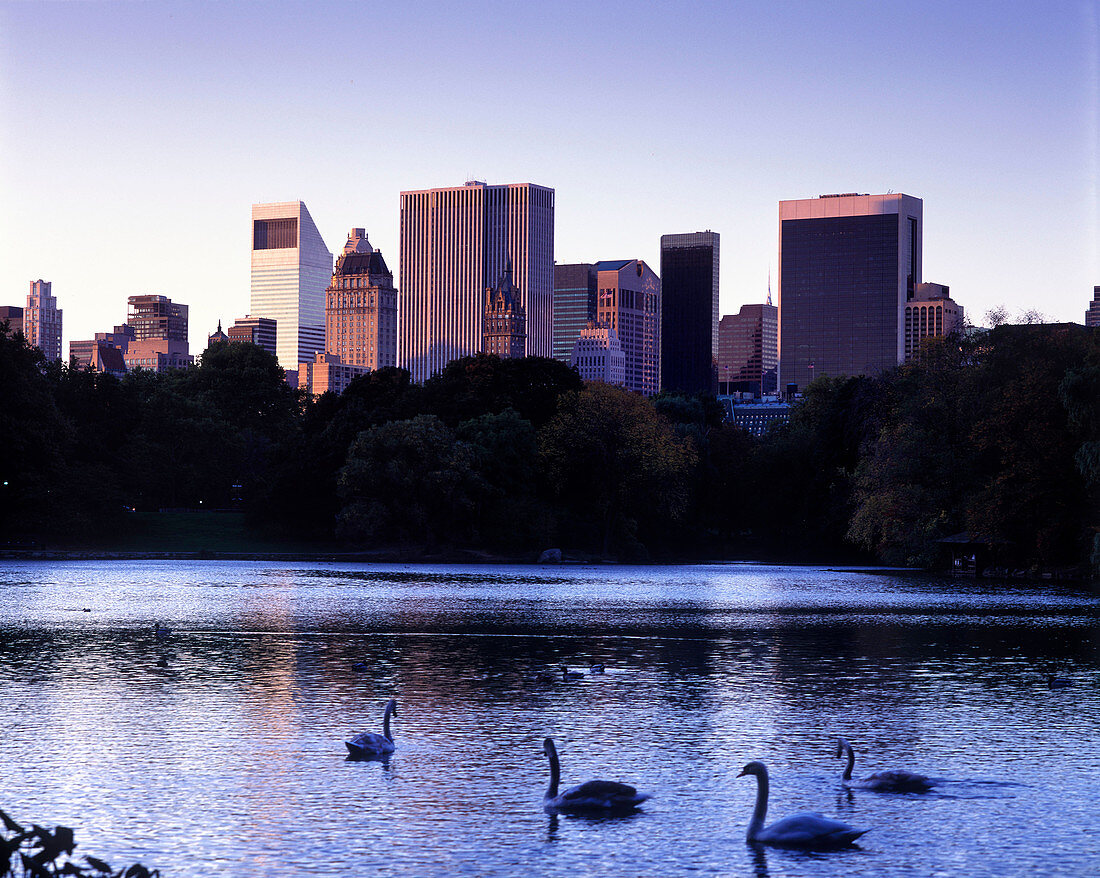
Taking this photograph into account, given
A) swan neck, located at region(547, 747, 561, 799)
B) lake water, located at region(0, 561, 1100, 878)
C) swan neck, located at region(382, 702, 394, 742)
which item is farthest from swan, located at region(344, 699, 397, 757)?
swan neck, located at region(547, 747, 561, 799)

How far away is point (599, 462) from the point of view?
89625 mm

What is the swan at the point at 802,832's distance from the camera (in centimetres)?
1249

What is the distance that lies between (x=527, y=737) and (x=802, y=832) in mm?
6139

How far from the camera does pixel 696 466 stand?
334 ft

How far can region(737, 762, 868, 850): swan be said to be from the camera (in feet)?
41.0

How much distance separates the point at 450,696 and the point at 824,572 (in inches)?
2271

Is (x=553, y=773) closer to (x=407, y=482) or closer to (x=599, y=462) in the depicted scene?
(x=407, y=482)

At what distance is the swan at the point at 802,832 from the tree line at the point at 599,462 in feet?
139

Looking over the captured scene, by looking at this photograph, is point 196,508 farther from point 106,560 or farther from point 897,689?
point 897,689

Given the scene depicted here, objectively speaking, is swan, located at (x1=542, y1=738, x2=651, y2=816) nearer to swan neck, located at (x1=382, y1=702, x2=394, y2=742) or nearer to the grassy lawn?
swan neck, located at (x1=382, y1=702, x2=394, y2=742)

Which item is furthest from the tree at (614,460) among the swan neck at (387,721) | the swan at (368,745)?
the swan at (368,745)

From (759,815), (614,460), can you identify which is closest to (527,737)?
(759,815)

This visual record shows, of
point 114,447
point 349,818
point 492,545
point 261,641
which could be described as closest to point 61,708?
point 349,818

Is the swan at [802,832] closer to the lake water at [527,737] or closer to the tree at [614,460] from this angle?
the lake water at [527,737]
